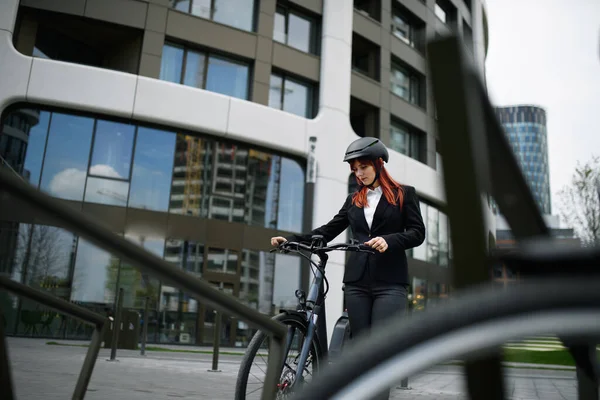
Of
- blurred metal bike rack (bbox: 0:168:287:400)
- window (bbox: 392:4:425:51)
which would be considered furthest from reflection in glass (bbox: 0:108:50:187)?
blurred metal bike rack (bbox: 0:168:287:400)

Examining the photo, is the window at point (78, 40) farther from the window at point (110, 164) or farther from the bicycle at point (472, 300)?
the bicycle at point (472, 300)

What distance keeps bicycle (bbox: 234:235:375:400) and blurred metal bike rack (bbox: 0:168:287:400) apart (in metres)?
1.36

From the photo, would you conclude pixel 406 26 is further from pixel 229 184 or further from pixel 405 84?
pixel 229 184

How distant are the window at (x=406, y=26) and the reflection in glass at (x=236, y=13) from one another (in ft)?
23.7

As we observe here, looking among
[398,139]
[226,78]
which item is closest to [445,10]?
[398,139]

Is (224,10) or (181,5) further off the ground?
(224,10)

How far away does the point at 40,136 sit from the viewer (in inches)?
563

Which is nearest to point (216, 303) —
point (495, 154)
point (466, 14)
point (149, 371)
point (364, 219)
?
point (495, 154)

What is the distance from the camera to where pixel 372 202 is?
3.54 m

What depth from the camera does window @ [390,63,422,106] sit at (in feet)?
70.3

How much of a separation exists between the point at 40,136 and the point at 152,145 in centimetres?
294

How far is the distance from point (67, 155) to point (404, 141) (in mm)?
12902

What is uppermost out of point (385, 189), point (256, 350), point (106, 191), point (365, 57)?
point (365, 57)

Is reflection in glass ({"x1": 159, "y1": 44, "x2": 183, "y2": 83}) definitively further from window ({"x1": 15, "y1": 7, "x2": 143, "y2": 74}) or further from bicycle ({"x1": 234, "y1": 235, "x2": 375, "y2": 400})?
bicycle ({"x1": 234, "y1": 235, "x2": 375, "y2": 400})
